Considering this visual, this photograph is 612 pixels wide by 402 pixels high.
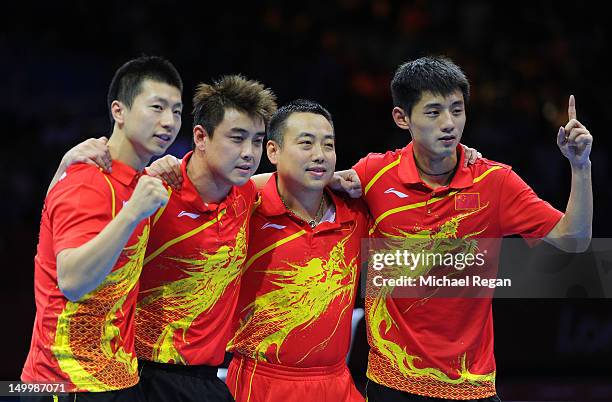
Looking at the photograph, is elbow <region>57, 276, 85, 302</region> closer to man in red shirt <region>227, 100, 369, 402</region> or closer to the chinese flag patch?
man in red shirt <region>227, 100, 369, 402</region>

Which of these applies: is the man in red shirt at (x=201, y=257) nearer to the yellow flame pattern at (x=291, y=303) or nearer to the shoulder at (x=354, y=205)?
the yellow flame pattern at (x=291, y=303)

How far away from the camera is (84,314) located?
10.9ft

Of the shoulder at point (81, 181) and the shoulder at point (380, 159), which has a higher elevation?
the shoulder at point (380, 159)

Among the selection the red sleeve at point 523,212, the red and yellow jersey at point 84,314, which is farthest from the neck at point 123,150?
the red sleeve at point 523,212

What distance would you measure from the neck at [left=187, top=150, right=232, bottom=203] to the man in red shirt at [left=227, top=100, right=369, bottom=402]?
31 cm

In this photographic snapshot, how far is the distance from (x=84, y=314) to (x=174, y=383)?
63cm

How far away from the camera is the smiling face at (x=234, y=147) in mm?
3842

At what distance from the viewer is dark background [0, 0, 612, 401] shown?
7.00 meters

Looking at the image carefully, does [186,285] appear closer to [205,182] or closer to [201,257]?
[201,257]

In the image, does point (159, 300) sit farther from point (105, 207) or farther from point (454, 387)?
point (454, 387)

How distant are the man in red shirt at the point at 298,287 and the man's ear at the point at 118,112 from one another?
902 mm

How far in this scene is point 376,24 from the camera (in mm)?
10383

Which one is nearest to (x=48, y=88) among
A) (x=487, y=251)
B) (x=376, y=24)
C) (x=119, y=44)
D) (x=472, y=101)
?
(x=119, y=44)

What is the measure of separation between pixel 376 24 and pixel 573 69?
2.39m
